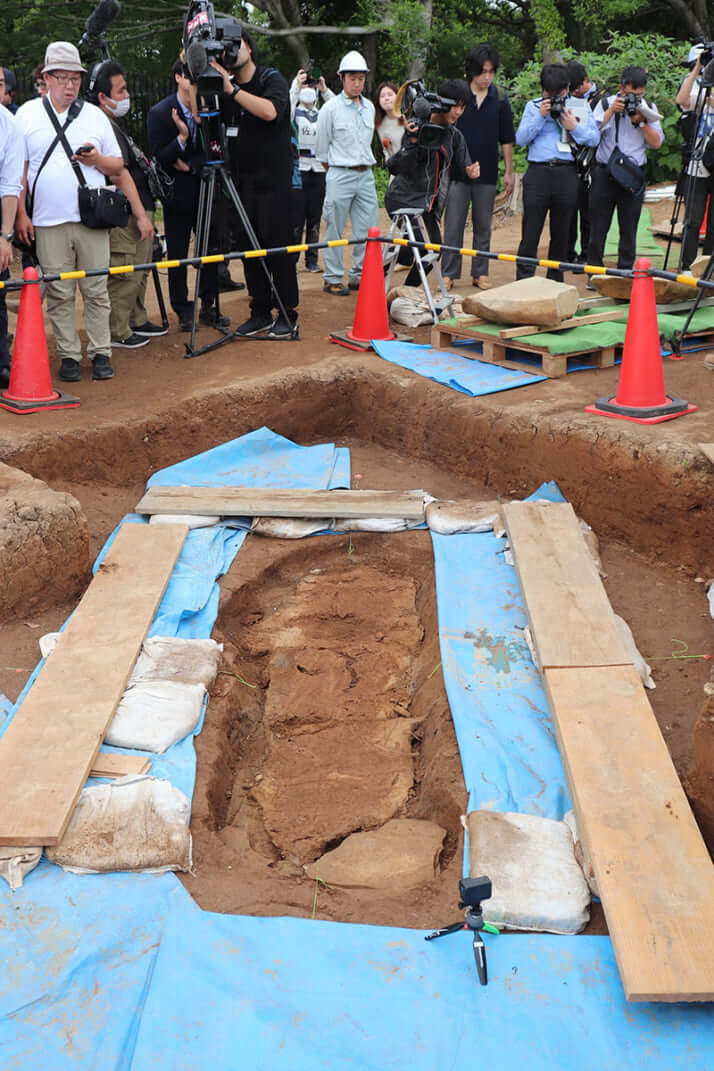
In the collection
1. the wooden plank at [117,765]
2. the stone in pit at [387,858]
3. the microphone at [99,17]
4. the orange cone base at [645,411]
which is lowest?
the stone in pit at [387,858]

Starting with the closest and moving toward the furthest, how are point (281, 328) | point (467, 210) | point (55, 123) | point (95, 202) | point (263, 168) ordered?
point (55, 123)
point (95, 202)
point (263, 168)
point (281, 328)
point (467, 210)

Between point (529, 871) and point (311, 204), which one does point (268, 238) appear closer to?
point (311, 204)

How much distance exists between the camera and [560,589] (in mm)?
4539

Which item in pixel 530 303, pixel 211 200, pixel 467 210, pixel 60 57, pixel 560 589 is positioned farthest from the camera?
pixel 467 210

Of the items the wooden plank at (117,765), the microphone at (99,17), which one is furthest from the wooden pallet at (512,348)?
the wooden plank at (117,765)

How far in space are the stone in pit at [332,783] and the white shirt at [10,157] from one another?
3815mm

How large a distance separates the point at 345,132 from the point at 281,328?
2.12m

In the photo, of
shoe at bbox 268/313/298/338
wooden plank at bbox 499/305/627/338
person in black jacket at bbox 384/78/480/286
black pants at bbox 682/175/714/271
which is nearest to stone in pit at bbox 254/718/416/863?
wooden plank at bbox 499/305/627/338

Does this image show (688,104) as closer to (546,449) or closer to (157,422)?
(546,449)

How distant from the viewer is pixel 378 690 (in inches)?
175

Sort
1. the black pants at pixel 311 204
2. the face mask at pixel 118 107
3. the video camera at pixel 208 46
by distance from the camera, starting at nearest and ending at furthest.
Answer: the video camera at pixel 208 46 → the face mask at pixel 118 107 → the black pants at pixel 311 204

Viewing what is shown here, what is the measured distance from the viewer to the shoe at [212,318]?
795 cm

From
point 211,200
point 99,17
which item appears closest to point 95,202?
point 211,200

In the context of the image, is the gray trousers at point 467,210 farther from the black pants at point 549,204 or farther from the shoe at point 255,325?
the shoe at point 255,325
